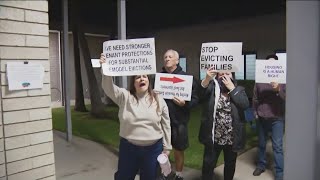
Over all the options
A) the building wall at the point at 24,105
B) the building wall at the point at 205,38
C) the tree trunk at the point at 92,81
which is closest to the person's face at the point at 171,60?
the building wall at the point at 24,105

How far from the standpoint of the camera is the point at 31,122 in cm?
351

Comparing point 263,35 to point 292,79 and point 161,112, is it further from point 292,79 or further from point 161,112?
point 292,79

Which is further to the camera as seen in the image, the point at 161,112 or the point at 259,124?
the point at 259,124

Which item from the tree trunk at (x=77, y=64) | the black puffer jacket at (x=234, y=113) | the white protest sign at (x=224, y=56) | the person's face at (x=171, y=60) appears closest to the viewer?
the white protest sign at (x=224, y=56)

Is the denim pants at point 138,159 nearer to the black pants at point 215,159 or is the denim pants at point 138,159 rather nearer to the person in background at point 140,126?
the person in background at point 140,126

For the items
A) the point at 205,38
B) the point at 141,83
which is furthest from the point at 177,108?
the point at 205,38

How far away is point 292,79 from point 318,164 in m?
0.56

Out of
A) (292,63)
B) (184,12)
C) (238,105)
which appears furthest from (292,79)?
(184,12)

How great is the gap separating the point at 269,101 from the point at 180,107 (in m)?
1.31

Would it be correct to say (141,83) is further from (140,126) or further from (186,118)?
(186,118)

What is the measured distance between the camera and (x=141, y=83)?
338 cm

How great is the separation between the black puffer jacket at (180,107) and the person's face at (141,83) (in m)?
0.98

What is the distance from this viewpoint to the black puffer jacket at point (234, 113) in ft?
12.8

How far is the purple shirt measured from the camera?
15.4ft
